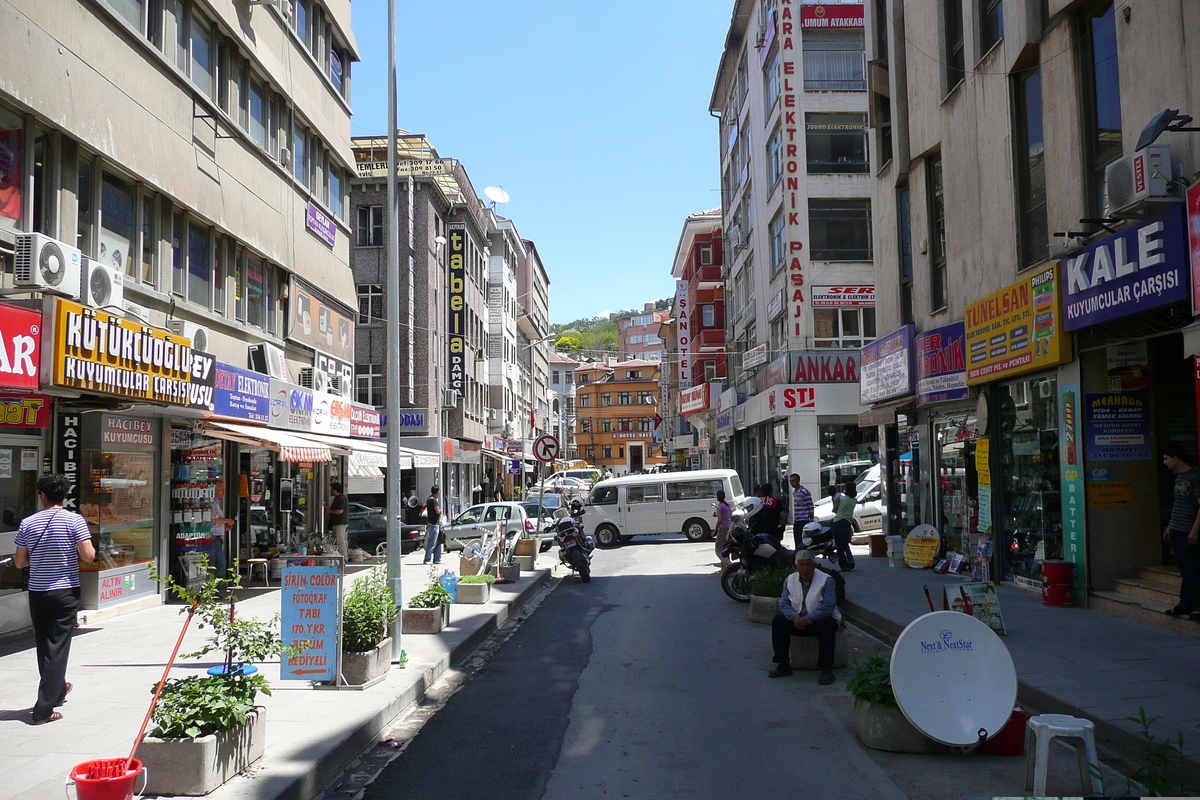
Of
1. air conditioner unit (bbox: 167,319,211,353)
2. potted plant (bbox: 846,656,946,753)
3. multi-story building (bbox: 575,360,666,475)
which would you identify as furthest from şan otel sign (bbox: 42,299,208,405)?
multi-story building (bbox: 575,360,666,475)

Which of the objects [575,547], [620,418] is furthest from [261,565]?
[620,418]

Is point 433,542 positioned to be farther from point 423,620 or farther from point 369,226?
point 369,226

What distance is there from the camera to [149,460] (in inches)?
597

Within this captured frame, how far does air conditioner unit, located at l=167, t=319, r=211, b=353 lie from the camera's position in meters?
15.3

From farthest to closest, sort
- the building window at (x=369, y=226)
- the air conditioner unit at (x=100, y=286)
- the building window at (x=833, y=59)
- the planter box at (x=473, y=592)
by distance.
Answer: the building window at (x=369, y=226)
the building window at (x=833, y=59)
the planter box at (x=473, y=592)
the air conditioner unit at (x=100, y=286)

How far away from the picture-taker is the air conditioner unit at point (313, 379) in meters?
22.3

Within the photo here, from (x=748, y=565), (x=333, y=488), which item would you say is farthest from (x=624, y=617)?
(x=333, y=488)

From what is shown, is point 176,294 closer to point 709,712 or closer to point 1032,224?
point 709,712

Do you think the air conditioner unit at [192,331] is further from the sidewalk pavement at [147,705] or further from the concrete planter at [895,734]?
the concrete planter at [895,734]

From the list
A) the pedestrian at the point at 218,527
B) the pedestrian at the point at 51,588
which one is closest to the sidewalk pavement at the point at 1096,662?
the pedestrian at the point at 51,588

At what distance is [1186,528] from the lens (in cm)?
1045

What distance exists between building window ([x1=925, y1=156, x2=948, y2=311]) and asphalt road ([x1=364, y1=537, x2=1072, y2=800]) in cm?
917

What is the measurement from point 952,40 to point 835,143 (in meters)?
17.4

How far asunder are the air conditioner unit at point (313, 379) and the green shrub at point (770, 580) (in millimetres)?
12539
